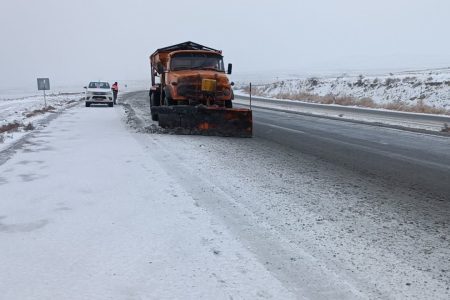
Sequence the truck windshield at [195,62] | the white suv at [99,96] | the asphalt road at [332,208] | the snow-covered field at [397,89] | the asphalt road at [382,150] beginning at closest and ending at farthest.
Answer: the asphalt road at [332,208]
the asphalt road at [382,150]
the truck windshield at [195,62]
the white suv at [99,96]
the snow-covered field at [397,89]

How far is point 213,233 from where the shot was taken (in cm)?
441

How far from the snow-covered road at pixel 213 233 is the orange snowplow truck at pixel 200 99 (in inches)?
178

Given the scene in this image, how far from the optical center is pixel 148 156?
8.74 metres

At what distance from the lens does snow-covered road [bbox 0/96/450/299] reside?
10.9 ft

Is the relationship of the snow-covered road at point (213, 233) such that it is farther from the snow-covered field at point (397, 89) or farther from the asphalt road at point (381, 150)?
the snow-covered field at point (397, 89)

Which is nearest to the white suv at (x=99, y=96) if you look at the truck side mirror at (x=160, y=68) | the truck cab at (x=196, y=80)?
the truck side mirror at (x=160, y=68)

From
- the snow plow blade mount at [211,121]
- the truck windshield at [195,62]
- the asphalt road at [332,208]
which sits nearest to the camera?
the asphalt road at [332,208]

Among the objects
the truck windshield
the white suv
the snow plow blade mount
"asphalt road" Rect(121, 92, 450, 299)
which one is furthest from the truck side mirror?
the white suv

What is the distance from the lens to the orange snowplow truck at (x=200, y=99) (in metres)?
12.5

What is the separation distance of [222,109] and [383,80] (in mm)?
31810

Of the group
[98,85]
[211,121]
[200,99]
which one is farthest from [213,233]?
[98,85]

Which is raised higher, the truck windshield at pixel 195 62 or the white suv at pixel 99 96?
the truck windshield at pixel 195 62

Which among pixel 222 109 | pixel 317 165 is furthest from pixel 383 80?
pixel 317 165

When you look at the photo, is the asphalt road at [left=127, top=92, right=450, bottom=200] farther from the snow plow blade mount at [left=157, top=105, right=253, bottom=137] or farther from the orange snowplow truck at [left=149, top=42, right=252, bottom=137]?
the orange snowplow truck at [left=149, top=42, right=252, bottom=137]
